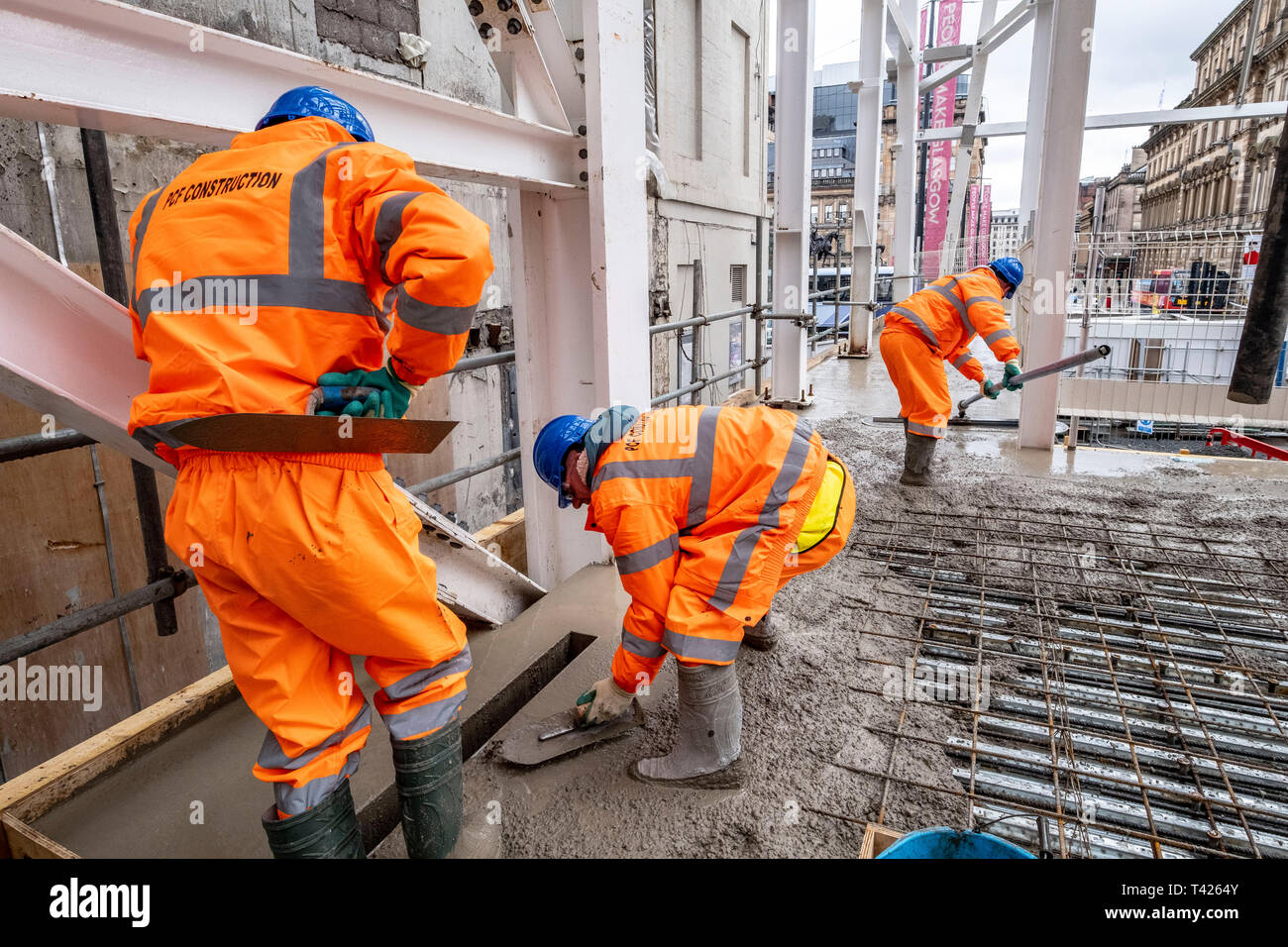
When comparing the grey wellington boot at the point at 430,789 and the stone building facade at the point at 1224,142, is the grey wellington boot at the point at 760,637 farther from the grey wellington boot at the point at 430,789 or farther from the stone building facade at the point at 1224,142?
the stone building facade at the point at 1224,142

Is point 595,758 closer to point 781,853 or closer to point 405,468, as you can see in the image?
point 781,853

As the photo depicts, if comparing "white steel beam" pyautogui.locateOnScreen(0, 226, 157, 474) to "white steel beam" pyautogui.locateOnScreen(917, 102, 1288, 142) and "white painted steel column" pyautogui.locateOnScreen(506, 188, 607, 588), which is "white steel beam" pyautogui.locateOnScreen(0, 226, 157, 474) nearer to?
"white painted steel column" pyautogui.locateOnScreen(506, 188, 607, 588)

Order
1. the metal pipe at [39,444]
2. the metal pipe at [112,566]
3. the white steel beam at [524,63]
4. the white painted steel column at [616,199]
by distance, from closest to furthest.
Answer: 1. the metal pipe at [39,444]
2. the white steel beam at [524,63]
3. the white painted steel column at [616,199]
4. the metal pipe at [112,566]

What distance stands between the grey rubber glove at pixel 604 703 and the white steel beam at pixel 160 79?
1885 millimetres

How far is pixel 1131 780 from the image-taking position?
7.54 ft

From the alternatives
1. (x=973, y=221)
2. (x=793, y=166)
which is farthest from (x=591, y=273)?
(x=973, y=221)

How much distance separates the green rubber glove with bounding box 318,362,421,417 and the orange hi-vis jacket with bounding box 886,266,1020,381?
433 centimetres

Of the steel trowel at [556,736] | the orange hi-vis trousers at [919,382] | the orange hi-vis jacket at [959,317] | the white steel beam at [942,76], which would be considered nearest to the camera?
the steel trowel at [556,736]

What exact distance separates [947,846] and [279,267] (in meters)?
2.00

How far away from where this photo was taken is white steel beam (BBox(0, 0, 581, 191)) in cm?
158

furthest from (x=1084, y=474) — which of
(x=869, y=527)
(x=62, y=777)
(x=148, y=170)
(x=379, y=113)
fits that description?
(x=148, y=170)

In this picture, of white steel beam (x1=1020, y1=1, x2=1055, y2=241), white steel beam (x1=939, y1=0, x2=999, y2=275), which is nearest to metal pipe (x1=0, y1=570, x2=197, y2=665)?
white steel beam (x1=1020, y1=1, x2=1055, y2=241)

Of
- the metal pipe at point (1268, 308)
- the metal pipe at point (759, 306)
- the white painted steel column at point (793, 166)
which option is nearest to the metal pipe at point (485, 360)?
the metal pipe at point (1268, 308)

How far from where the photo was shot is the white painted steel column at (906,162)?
1171 centimetres
